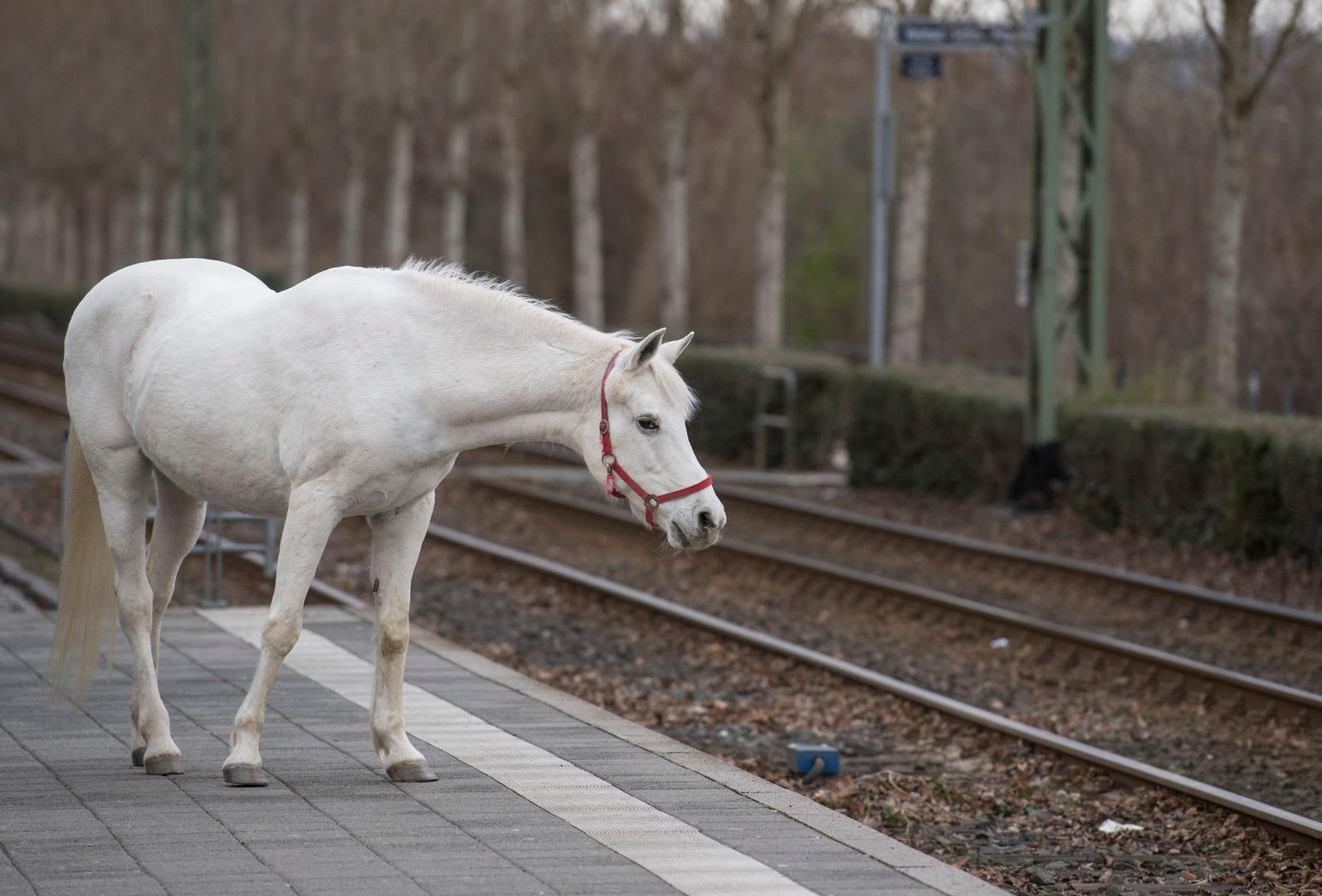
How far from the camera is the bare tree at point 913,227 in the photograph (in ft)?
86.1

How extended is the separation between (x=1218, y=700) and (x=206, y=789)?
592 cm

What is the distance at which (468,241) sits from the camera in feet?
192

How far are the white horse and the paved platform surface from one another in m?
0.32

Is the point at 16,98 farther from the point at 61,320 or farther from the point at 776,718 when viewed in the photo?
the point at 776,718

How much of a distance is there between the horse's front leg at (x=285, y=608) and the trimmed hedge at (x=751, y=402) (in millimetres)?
17070

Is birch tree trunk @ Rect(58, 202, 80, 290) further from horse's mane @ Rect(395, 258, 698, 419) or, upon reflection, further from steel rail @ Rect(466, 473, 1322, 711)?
horse's mane @ Rect(395, 258, 698, 419)

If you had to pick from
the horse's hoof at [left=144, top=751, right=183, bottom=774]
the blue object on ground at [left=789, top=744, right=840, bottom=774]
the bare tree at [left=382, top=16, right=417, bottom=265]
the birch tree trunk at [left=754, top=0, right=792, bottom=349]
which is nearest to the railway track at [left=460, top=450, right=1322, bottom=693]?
the blue object on ground at [left=789, top=744, right=840, bottom=774]

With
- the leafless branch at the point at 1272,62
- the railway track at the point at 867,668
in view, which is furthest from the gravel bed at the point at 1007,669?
the leafless branch at the point at 1272,62

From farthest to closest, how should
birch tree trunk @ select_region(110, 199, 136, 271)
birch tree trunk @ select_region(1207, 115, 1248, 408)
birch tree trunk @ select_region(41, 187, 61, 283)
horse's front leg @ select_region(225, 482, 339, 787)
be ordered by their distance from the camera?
birch tree trunk @ select_region(110, 199, 136, 271) < birch tree trunk @ select_region(41, 187, 61, 283) < birch tree trunk @ select_region(1207, 115, 1248, 408) < horse's front leg @ select_region(225, 482, 339, 787)

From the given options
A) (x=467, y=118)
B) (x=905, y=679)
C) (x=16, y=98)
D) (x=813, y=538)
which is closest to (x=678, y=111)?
(x=467, y=118)

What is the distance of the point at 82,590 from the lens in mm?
7836

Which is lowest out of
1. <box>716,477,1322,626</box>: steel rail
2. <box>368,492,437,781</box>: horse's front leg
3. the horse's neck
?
<box>716,477,1322,626</box>: steel rail

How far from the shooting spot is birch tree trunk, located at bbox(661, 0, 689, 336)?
32.0m

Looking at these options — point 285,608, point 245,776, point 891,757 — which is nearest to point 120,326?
point 285,608
